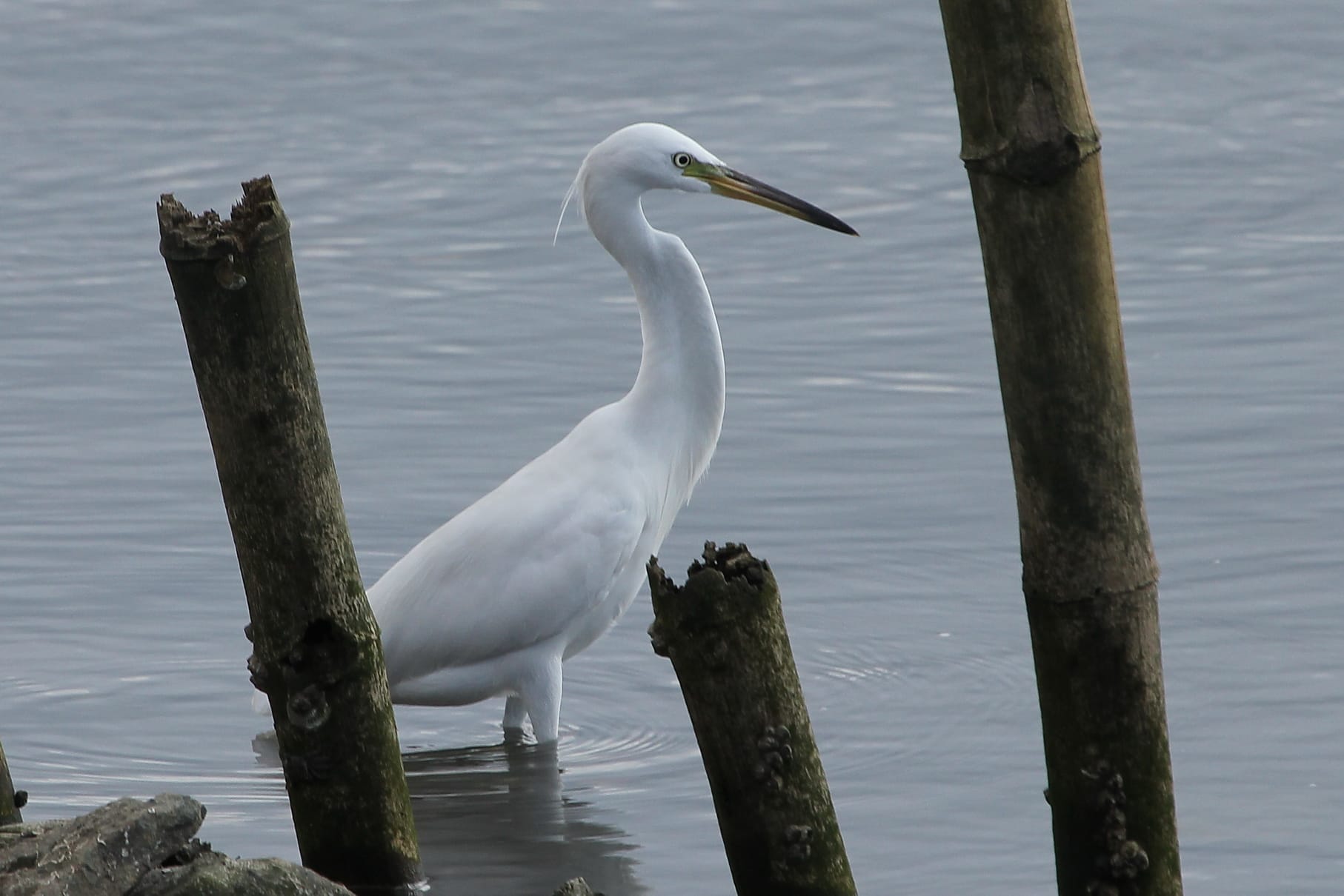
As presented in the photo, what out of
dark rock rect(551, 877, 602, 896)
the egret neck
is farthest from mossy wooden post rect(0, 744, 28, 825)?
the egret neck

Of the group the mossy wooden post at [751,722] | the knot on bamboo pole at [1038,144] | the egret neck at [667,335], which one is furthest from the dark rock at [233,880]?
the egret neck at [667,335]

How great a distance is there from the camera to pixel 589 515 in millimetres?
6027

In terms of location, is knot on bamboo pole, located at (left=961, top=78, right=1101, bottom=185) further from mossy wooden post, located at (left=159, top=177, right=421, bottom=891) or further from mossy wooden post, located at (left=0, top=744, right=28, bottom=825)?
mossy wooden post, located at (left=0, top=744, right=28, bottom=825)

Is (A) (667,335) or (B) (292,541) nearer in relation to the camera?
(B) (292,541)

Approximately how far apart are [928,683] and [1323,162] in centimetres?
588

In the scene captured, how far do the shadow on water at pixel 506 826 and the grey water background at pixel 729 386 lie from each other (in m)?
0.02

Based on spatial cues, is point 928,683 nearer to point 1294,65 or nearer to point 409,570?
point 409,570

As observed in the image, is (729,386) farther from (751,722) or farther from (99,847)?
(99,847)

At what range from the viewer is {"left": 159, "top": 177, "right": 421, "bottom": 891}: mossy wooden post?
3727 mm

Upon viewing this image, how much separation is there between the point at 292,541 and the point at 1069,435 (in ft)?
4.56

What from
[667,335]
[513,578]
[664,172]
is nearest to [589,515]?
[513,578]

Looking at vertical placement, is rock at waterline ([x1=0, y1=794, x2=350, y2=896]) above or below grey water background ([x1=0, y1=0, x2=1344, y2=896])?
below

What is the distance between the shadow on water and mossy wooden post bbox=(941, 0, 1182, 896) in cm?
158

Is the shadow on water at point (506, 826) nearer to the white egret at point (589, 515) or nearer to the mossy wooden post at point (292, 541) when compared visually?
the white egret at point (589, 515)
